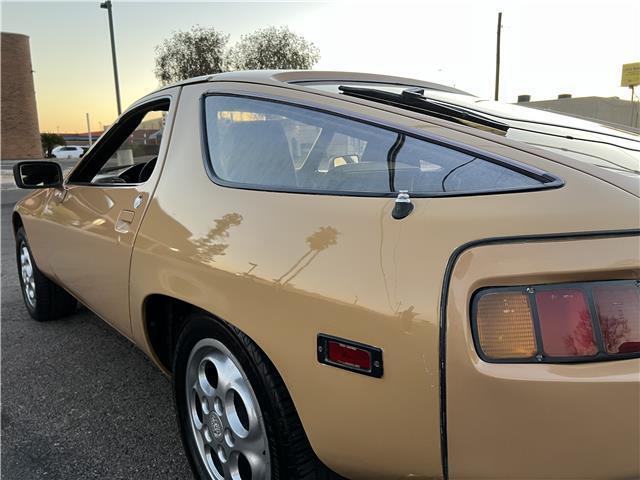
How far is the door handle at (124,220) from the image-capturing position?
7.57ft

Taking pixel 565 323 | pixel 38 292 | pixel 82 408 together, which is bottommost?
pixel 82 408

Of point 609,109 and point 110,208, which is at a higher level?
point 609,109

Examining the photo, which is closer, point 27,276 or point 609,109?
point 27,276

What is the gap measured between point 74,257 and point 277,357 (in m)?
1.94

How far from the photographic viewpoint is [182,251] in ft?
6.23

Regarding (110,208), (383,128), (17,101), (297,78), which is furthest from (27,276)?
(17,101)

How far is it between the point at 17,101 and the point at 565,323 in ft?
143

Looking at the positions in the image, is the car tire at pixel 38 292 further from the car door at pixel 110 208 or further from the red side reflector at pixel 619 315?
the red side reflector at pixel 619 315

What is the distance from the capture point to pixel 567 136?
172 centimetres

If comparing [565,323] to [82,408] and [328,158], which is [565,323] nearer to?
[328,158]

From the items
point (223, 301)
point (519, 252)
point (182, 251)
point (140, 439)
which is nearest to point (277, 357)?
point (223, 301)

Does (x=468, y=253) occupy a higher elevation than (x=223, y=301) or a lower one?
higher

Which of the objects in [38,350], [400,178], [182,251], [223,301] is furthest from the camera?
[38,350]

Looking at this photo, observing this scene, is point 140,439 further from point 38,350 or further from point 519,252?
point 519,252
